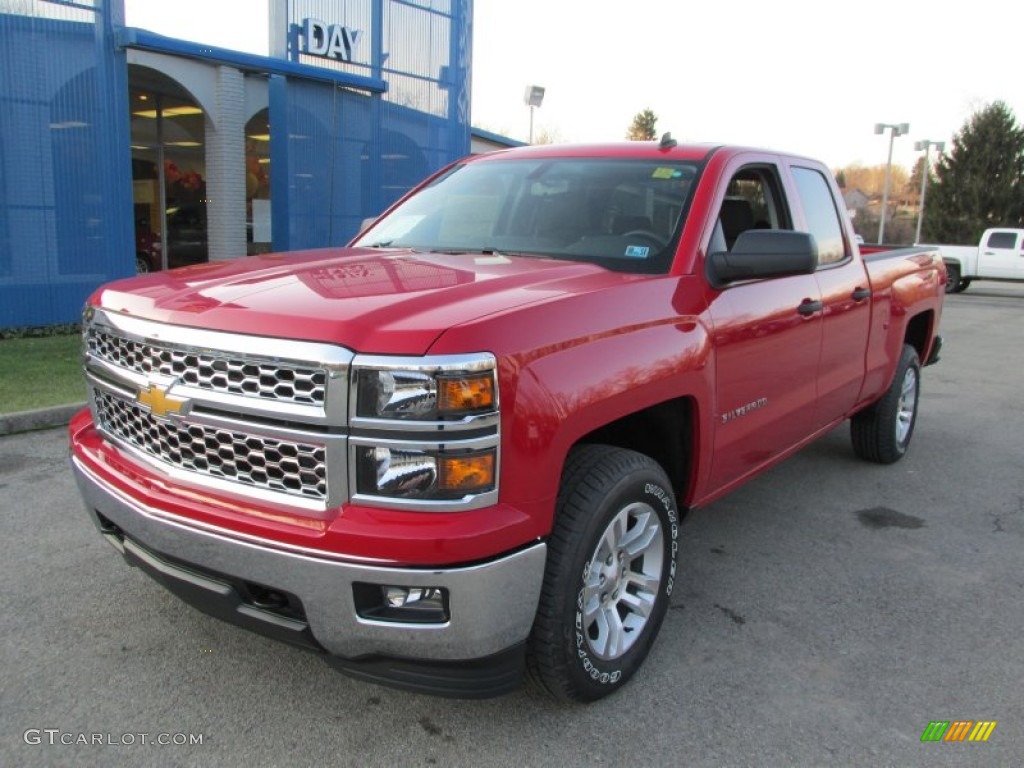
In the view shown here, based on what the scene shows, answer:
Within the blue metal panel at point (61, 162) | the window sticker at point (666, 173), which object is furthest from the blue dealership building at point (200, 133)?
the window sticker at point (666, 173)

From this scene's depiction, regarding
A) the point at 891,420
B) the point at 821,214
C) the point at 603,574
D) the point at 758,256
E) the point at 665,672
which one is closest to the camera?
the point at 603,574

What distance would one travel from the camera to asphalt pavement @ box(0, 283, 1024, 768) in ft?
8.63

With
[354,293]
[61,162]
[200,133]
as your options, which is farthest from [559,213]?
[200,133]

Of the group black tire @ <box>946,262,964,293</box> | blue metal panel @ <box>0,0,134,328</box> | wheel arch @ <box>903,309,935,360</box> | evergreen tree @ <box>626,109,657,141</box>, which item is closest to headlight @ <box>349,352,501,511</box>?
wheel arch @ <box>903,309,935,360</box>

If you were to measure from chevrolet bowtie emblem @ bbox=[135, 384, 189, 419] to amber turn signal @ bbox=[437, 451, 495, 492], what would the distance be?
2.68 ft

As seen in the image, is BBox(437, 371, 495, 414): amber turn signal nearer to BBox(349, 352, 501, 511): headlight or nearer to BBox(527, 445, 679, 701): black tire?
BBox(349, 352, 501, 511): headlight

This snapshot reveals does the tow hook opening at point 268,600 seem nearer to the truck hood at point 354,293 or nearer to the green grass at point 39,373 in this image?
the truck hood at point 354,293

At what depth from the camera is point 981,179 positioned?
4231 centimetres

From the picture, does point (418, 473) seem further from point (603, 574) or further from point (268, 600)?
point (603, 574)

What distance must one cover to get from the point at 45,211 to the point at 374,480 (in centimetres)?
912

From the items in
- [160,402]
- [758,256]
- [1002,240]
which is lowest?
[160,402]

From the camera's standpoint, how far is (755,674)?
3090 millimetres

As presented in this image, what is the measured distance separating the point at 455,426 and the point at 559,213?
1.79 metres

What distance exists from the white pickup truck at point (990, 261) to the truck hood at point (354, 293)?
24626 millimetres
